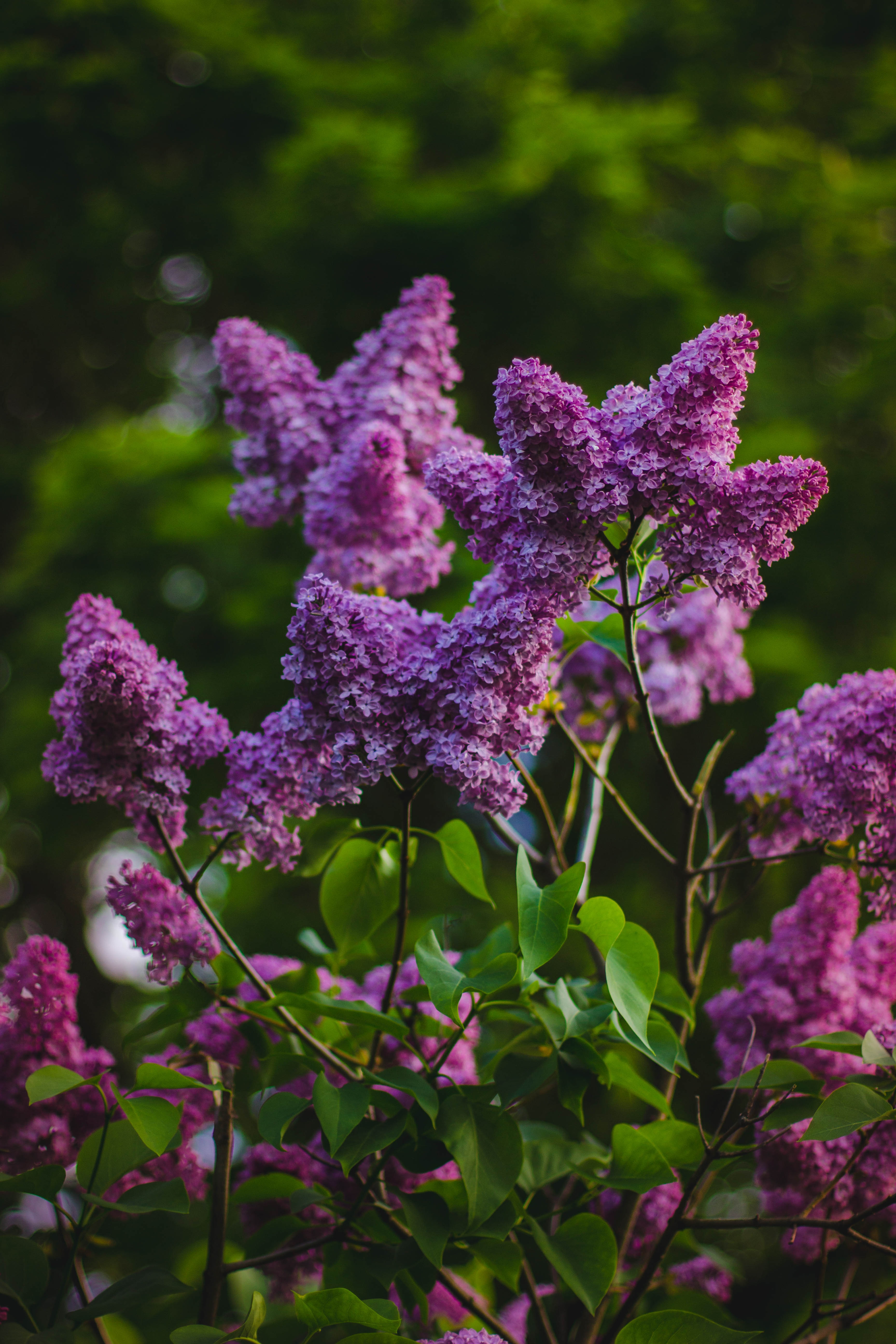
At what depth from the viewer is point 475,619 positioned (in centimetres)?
83

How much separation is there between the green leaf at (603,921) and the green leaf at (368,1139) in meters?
0.23

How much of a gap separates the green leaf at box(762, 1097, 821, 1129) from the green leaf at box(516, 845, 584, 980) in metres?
0.34

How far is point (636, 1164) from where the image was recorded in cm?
97

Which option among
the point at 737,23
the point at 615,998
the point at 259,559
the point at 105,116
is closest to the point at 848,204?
the point at 737,23

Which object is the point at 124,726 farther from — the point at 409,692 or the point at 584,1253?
the point at 584,1253

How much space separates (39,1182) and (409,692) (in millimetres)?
526

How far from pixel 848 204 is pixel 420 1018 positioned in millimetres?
5156

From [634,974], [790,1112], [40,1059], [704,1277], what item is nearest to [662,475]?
[634,974]

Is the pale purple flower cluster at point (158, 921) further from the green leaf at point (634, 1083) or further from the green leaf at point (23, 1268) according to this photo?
the green leaf at point (634, 1083)

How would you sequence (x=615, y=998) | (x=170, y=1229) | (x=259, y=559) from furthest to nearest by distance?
(x=259, y=559)
(x=170, y=1229)
(x=615, y=998)

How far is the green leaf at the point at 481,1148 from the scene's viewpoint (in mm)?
805

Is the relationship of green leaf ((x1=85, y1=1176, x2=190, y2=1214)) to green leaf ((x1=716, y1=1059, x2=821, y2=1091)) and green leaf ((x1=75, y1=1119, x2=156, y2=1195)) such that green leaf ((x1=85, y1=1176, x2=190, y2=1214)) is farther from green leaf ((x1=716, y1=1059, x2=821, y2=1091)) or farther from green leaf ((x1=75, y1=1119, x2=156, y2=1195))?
green leaf ((x1=716, y1=1059, x2=821, y2=1091))

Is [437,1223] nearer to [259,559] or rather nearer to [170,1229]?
[170,1229]

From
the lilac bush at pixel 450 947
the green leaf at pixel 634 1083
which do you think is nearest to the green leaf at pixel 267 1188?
the lilac bush at pixel 450 947
